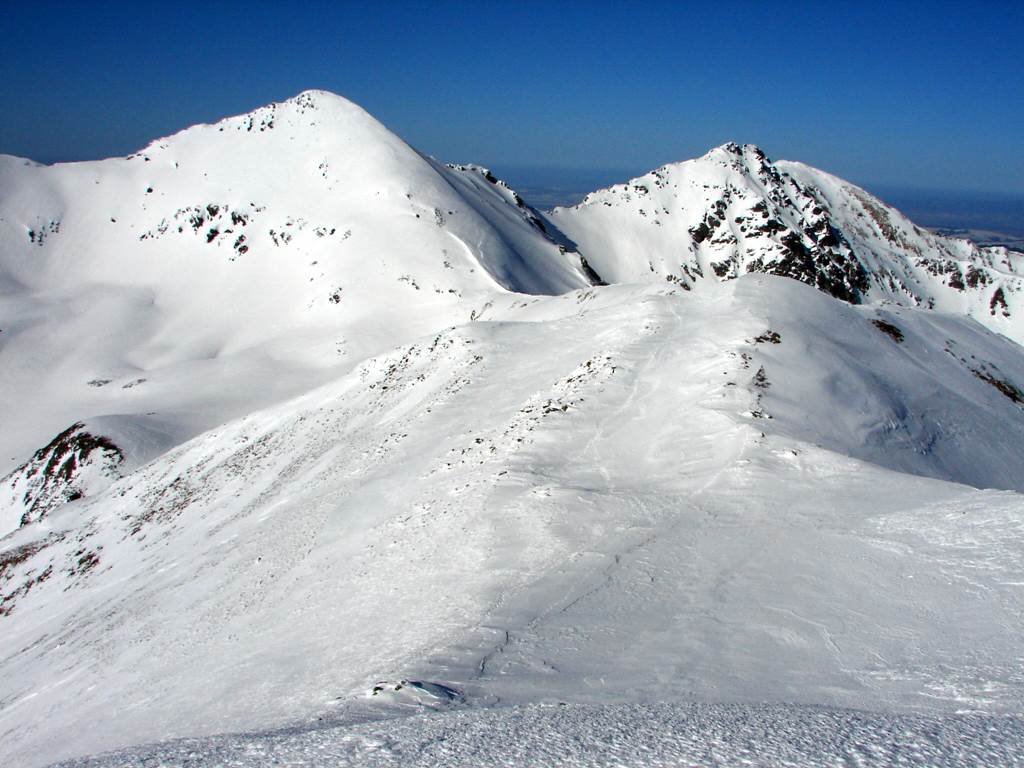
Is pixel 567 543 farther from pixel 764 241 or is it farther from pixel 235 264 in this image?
pixel 764 241

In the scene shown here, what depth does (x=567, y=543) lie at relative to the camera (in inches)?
659

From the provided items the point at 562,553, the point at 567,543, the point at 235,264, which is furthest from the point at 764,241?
the point at 562,553

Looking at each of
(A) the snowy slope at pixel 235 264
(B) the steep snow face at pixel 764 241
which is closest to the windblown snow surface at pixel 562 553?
(A) the snowy slope at pixel 235 264

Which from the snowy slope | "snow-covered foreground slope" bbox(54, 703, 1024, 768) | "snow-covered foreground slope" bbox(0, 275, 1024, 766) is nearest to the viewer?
"snow-covered foreground slope" bbox(54, 703, 1024, 768)

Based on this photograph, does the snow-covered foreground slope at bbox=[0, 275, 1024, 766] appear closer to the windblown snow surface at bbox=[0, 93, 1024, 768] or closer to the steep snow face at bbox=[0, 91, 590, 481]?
the windblown snow surface at bbox=[0, 93, 1024, 768]

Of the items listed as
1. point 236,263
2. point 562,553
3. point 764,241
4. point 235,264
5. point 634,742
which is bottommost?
point 562,553

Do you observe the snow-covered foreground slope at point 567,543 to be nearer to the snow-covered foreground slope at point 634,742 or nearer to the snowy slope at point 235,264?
the snow-covered foreground slope at point 634,742

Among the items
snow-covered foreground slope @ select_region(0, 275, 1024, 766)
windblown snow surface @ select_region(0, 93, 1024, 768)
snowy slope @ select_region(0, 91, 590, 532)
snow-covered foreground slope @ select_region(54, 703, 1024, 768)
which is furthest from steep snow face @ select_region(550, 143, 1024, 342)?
snow-covered foreground slope @ select_region(54, 703, 1024, 768)

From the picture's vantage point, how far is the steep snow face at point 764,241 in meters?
124

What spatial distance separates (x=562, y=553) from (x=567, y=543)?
1.57 feet

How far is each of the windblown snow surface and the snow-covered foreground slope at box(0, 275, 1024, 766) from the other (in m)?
0.10

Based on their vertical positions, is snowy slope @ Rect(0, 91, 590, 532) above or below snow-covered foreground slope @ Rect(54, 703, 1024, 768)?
above

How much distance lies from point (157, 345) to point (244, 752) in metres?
79.9

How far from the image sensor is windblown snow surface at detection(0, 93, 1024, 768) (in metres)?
8.48
